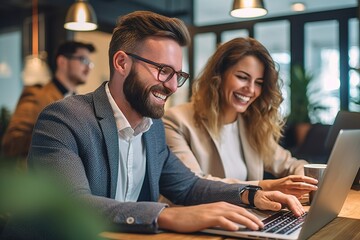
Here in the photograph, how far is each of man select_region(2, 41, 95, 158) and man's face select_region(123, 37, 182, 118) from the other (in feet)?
6.16

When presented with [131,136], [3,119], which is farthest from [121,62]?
[3,119]

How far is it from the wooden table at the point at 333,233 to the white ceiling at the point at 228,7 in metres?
6.27

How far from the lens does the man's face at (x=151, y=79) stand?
160 cm

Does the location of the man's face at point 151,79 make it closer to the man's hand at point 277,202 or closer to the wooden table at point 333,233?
the man's hand at point 277,202

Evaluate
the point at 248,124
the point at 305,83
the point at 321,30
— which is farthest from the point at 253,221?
the point at 321,30

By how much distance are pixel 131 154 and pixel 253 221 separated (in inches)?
26.0

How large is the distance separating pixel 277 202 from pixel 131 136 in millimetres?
569

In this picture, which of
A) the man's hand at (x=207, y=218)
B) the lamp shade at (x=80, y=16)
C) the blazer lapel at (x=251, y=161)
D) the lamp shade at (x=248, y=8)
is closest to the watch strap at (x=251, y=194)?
the man's hand at (x=207, y=218)

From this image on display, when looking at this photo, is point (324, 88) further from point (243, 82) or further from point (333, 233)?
point (333, 233)

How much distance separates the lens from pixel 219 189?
1.66 m

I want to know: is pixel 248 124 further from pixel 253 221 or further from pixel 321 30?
pixel 321 30

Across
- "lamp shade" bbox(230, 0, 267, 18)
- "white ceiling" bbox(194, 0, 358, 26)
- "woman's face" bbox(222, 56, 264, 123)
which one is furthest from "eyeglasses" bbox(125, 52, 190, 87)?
"white ceiling" bbox(194, 0, 358, 26)

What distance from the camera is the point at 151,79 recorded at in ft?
5.24

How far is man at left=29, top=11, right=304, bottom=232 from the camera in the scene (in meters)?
1.38
